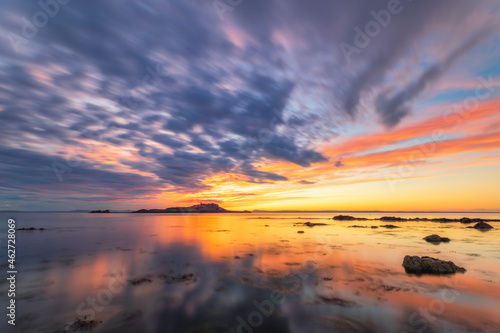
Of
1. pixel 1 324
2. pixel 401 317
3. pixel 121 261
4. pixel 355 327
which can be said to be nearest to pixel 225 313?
pixel 355 327

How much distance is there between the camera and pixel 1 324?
10.1 metres

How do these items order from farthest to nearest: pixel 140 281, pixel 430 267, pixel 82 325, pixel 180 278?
1. pixel 430 267
2. pixel 180 278
3. pixel 140 281
4. pixel 82 325

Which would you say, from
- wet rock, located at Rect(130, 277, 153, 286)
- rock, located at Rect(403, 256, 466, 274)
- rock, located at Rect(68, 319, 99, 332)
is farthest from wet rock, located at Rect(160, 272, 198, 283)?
rock, located at Rect(403, 256, 466, 274)

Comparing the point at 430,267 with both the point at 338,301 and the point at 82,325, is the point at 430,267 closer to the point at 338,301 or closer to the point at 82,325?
the point at 338,301

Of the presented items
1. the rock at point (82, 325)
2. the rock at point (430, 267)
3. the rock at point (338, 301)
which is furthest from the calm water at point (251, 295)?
the rock at point (430, 267)

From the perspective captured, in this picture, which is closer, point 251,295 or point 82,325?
point 82,325

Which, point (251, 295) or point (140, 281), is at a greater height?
point (140, 281)

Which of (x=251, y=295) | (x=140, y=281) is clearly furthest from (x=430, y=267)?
(x=140, y=281)

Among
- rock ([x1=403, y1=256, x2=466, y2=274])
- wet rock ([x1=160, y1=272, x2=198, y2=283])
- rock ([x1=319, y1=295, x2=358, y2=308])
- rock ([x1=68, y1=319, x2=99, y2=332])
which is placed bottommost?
rock ([x1=403, y1=256, x2=466, y2=274])

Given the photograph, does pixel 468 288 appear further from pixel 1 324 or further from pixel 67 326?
pixel 1 324

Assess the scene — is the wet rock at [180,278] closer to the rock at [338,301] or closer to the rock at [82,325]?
the rock at [82,325]

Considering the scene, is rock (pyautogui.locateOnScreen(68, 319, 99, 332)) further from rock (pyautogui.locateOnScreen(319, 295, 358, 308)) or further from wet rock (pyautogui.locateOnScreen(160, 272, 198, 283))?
rock (pyautogui.locateOnScreen(319, 295, 358, 308))

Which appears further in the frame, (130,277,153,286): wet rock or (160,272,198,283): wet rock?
(160,272,198,283): wet rock

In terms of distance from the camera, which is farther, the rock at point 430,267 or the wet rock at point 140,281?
the rock at point 430,267
